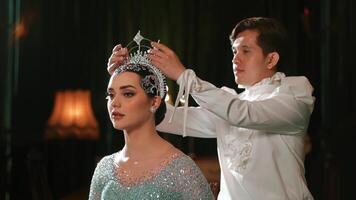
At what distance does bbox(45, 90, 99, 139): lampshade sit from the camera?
347 centimetres

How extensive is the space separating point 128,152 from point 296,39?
1.61 meters

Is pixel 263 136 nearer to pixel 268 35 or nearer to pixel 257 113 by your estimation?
pixel 257 113

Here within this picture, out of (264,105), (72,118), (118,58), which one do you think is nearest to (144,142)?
(118,58)

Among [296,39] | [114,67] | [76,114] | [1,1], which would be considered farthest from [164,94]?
[1,1]

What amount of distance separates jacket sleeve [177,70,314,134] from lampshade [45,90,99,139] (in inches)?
64.5

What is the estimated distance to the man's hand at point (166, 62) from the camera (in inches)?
71.9

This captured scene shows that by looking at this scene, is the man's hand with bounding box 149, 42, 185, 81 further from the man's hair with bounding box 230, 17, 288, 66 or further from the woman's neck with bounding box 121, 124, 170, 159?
the man's hair with bounding box 230, 17, 288, 66

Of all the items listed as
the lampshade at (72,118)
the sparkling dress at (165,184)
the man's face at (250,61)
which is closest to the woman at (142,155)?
the sparkling dress at (165,184)

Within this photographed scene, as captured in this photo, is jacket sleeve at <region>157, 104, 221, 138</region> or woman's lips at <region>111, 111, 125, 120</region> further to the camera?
jacket sleeve at <region>157, 104, 221, 138</region>

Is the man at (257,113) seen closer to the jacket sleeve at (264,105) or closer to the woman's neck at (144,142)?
the jacket sleeve at (264,105)

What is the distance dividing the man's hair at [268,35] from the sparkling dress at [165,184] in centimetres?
52

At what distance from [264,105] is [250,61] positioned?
0.20 meters

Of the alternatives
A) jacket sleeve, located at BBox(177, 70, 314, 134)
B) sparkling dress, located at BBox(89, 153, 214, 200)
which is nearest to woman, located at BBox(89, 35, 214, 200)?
sparkling dress, located at BBox(89, 153, 214, 200)

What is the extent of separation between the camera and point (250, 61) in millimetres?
2070
